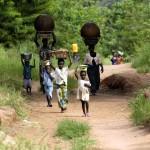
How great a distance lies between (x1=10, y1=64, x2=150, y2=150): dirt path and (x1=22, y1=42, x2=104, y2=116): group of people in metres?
0.34

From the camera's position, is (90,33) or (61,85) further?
(90,33)

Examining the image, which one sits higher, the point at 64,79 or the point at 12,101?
the point at 64,79

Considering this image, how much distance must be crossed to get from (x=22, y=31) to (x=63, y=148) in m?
18.5

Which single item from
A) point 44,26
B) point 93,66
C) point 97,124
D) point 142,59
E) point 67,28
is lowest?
point 142,59

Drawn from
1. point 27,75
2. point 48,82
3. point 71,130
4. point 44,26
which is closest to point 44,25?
point 44,26

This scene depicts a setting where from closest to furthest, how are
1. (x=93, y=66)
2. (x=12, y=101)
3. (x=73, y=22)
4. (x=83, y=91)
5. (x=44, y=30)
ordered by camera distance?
(x=12, y=101) < (x=83, y=91) < (x=93, y=66) < (x=44, y=30) < (x=73, y=22)

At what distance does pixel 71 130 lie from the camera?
436 inches

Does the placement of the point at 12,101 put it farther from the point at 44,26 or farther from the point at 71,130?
the point at 44,26

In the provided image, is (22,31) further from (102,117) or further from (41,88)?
(102,117)

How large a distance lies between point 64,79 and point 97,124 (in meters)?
2.08

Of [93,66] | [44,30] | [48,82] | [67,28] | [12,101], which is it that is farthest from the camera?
[67,28]

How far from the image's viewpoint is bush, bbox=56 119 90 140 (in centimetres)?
1091

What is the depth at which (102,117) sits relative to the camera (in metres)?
14.1

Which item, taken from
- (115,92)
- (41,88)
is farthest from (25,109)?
(115,92)
